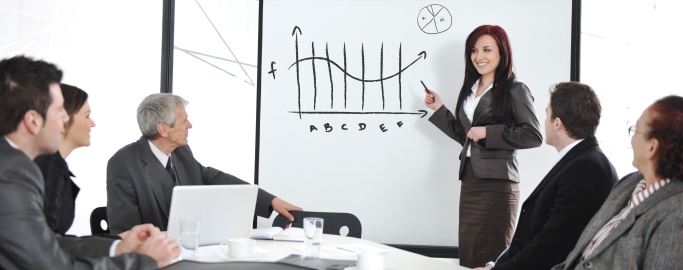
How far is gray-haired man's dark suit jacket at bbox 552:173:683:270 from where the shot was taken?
1897mm

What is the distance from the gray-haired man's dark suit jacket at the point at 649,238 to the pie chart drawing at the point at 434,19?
2225mm

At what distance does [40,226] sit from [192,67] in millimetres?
2909

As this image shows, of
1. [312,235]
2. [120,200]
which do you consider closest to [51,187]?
[120,200]

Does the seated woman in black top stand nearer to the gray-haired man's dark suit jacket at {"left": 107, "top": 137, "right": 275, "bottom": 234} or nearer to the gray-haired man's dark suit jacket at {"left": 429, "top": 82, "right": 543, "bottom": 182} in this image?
the gray-haired man's dark suit jacket at {"left": 107, "top": 137, "right": 275, "bottom": 234}

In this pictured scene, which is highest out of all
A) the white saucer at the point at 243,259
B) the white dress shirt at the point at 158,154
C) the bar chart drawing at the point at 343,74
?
the bar chart drawing at the point at 343,74

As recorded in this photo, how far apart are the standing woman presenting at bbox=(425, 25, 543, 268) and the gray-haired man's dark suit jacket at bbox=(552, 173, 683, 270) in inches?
Answer: 59.4

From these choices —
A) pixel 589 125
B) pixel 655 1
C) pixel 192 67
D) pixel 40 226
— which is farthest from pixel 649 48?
pixel 40 226

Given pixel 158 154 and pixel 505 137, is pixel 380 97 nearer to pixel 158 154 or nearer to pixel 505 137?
pixel 505 137

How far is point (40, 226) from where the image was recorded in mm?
1631

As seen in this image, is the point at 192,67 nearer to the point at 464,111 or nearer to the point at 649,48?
the point at 464,111

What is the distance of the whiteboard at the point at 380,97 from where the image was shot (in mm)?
4043

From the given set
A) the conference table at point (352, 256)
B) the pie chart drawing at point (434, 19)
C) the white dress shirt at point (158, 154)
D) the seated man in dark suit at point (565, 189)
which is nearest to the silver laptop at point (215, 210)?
the conference table at point (352, 256)

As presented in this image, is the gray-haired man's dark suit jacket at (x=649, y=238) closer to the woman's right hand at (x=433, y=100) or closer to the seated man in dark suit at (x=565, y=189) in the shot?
the seated man in dark suit at (x=565, y=189)

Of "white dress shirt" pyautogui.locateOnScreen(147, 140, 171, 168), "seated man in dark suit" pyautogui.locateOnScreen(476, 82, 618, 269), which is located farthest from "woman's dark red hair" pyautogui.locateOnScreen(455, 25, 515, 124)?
"white dress shirt" pyautogui.locateOnScreen(147, 140, 171, 168)
